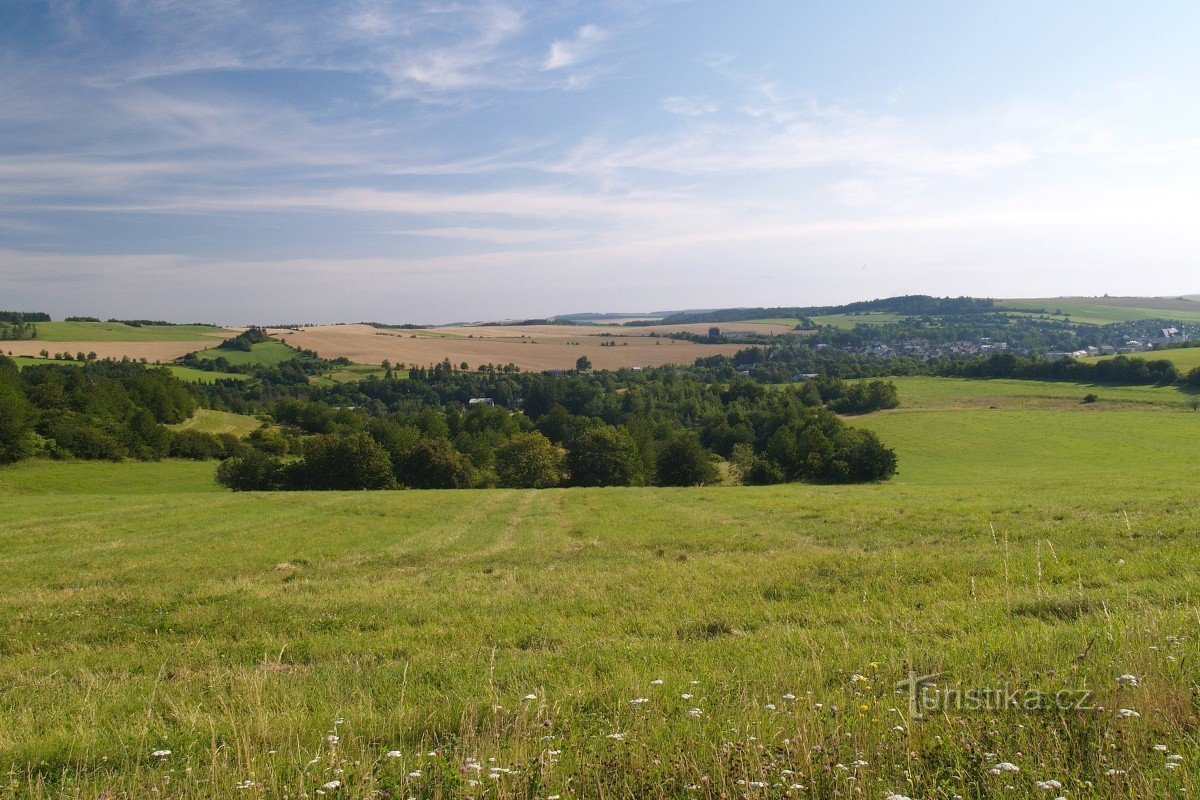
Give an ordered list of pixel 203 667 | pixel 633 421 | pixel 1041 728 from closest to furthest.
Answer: pixel 1041 728
pixel 203 667
pixel 633 421

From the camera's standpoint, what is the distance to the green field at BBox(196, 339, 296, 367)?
451 feet

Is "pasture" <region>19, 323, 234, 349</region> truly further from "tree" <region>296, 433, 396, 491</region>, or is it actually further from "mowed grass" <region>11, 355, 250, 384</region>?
"tree" <region>296, 433, 396, 491</region>

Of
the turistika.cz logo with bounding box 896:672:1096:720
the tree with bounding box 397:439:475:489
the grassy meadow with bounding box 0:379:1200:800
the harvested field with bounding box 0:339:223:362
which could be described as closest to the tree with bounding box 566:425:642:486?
the tree with bounding box 397:439:475:489

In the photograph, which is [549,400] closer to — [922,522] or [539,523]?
[539,523]

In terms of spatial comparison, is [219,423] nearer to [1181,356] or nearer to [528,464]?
[528,464]

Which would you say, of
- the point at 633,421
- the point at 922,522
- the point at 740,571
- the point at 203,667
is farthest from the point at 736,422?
the point at 203,667

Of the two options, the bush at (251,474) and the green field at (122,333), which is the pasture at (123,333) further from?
the bush at (251,474)

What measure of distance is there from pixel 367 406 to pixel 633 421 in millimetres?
55628

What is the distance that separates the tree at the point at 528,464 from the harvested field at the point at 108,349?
298 ft

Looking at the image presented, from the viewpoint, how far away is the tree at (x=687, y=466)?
225 ft

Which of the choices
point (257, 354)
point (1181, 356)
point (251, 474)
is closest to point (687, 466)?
point (251, 474)

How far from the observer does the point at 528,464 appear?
67688 millimetres

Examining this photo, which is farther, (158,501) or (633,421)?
(633,421)

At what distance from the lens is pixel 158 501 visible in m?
36.5
